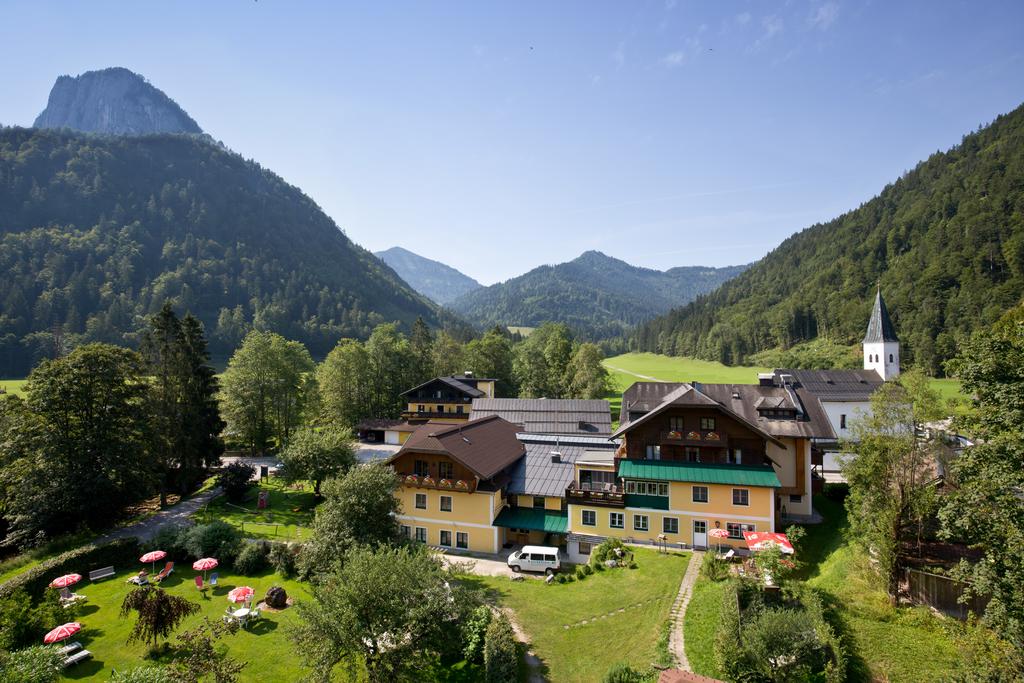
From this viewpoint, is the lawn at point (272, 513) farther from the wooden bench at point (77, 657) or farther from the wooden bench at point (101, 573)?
the wooden bench at point (77, 657)

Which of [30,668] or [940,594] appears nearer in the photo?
→ [30,668]

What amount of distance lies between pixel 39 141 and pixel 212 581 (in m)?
240

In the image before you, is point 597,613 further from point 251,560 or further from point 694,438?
point 251,560

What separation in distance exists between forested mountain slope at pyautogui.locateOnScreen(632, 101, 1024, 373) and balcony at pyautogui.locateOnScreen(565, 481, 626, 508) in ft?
295

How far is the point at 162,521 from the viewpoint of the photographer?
120 ft

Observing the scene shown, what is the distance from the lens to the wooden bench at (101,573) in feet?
93.9

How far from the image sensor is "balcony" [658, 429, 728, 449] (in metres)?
31.2

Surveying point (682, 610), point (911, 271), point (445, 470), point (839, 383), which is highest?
point (911, 271)

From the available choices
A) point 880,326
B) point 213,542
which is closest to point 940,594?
point 213,542

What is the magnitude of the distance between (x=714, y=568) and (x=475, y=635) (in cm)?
1242

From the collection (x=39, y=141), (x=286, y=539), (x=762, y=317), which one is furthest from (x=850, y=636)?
(x=39, y=141)

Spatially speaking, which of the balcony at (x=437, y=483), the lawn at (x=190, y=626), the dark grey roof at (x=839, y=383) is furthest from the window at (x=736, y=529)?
the dark grey roof at (x=839, y=383)

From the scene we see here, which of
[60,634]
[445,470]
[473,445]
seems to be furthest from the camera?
[473,445]

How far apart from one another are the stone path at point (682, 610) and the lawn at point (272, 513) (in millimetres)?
25126
